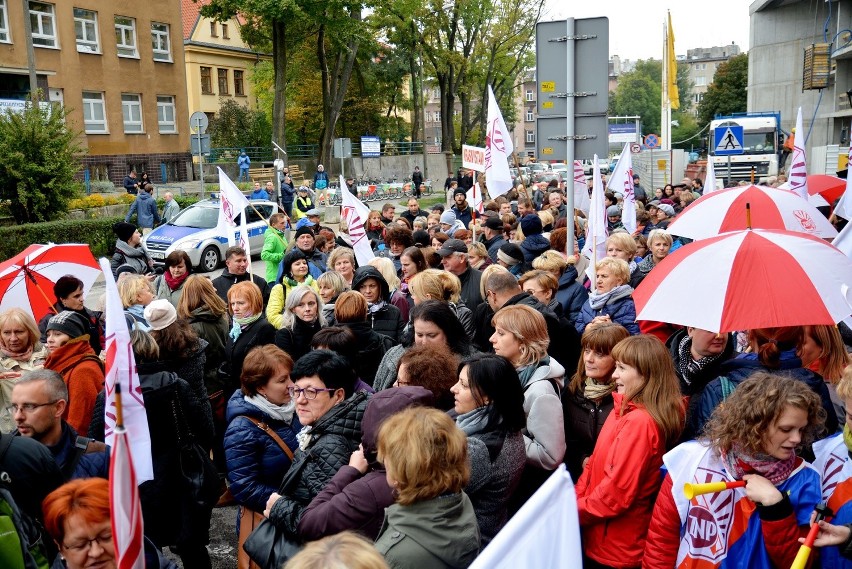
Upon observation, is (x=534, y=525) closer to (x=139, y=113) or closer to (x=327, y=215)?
(x=327, y=215)

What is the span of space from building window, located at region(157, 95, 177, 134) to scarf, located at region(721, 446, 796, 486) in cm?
4210

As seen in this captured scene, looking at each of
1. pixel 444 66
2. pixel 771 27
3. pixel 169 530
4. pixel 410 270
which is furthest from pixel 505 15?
pixel 169 530

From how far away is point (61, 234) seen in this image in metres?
19.5

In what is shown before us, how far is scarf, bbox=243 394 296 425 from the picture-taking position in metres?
4.24

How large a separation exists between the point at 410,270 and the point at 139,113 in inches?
1456

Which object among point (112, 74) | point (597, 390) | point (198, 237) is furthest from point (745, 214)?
point (112, 74)

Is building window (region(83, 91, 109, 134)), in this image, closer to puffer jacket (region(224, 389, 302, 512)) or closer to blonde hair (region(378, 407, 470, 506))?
puffer jacket (region(224, 389, 302, 512))

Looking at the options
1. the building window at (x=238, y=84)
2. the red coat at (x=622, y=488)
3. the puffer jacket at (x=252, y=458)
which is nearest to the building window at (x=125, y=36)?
the building window at (x=238, y=84)

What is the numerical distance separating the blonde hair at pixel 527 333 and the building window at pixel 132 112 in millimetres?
39284

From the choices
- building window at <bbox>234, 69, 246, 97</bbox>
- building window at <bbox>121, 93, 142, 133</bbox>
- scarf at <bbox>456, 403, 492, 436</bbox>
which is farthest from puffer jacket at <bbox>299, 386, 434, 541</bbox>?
building window at <bbox>234, 69, 246, 97</bbox>

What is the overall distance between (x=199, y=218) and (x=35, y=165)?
3953 millimetres

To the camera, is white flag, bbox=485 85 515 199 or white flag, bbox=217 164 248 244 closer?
white flag, bbox=217 164 248 244

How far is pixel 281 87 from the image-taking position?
37.1 meters

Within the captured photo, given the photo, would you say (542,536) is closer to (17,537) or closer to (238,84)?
(17,537)
